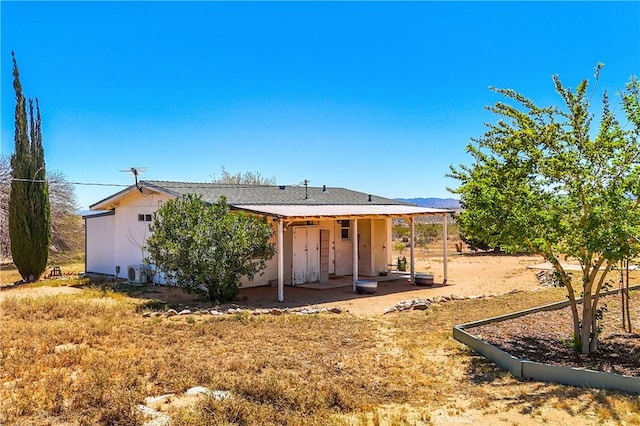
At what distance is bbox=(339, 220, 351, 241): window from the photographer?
715 inches

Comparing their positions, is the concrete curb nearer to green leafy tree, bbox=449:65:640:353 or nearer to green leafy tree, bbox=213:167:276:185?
green leafy tree, bbox=449:65:640:353

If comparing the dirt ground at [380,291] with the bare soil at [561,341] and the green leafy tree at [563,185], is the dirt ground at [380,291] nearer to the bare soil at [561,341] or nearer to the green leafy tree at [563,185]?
the bare soil at [561,341]

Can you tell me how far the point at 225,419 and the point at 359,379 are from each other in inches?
82.1

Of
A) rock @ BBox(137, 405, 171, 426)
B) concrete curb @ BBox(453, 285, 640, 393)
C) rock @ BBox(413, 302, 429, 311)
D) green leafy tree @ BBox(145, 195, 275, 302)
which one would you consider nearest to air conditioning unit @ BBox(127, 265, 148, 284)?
green leafy tree @ BBox(145, 195, 275, 302)

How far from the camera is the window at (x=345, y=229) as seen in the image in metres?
18.2

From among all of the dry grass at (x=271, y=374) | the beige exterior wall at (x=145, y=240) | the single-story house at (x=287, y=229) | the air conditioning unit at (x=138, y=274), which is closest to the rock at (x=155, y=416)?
the dry grass at (x=271, y=374)

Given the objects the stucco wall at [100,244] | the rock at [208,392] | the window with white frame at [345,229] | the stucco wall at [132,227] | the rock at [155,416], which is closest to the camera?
the rock at [155,416]

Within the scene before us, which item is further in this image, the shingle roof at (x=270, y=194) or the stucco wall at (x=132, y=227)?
the stucco wall at (x=132, y=227)

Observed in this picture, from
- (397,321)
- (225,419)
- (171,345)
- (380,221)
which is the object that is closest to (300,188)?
(380,221)

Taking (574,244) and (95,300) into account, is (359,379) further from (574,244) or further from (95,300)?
(95,300)

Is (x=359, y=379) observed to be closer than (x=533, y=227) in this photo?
Yes

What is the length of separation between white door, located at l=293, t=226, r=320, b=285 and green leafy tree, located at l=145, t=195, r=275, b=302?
3.34 meters

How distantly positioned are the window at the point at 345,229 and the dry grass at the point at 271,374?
7.62 m

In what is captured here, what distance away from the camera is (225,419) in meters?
4.84
